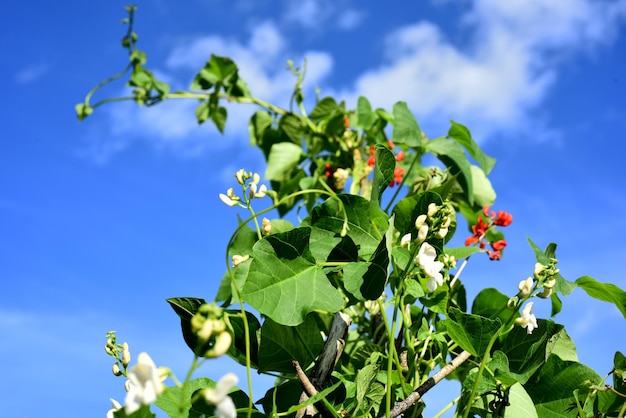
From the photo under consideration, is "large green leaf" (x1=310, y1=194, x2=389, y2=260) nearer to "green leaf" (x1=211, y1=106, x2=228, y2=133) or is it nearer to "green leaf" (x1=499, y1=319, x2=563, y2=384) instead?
"green leaf" (x1=499, y1=319, x2=563, y2=384)

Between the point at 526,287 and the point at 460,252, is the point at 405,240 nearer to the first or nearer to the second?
the point at 526,287

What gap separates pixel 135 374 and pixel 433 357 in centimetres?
79

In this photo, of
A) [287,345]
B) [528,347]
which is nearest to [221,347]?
[287,345]

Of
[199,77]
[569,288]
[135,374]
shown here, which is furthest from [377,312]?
[199,77]

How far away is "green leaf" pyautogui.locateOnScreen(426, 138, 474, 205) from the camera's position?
1.87 meters

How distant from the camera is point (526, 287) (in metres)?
1.08

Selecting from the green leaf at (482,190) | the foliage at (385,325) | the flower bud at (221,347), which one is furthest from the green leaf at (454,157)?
the flower bud at (221,347)

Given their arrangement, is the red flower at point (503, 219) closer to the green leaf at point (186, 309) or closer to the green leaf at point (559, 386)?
the green leaf at point (559, 386)

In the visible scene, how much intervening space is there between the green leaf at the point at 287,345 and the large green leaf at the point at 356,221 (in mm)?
170

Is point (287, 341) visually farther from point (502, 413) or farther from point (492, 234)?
point (492, 234)

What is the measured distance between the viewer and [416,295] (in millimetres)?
1136

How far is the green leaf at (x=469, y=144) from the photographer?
75.1 inches

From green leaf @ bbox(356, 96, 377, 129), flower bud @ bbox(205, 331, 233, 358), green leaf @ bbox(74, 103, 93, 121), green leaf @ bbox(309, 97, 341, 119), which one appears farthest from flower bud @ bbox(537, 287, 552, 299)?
green leaf @ bbox(74, 103, 93, 121)

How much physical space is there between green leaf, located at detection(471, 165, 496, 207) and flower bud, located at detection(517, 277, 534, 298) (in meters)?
1.06
